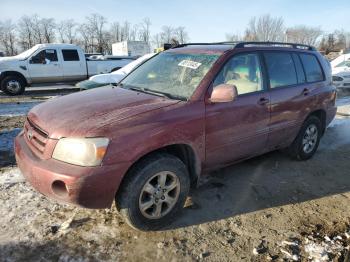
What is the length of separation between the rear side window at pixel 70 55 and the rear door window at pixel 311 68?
1149 cm

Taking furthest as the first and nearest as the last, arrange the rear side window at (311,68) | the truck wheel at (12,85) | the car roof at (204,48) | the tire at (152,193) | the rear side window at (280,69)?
the truck wheel at (12,85) → the rear side window at (311,68) → the rear side window at (280,69) → the car roof at (204,48) → the tire at (152,193)

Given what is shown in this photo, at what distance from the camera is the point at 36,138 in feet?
10.6

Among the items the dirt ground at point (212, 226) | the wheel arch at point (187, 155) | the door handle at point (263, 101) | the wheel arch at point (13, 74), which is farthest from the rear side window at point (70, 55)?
the wheel arch at point (187, 155)

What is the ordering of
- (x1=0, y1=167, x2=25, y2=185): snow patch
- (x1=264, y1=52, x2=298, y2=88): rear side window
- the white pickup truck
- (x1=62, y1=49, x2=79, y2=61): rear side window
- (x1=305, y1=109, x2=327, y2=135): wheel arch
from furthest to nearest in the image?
(x1=62, y1=49, x2=79, y2=61): rear side window
the white pickup truck
(x1=305, y1=109, x2=327, y2=135): wheel arch
(x1=264, y1=52, x2=298, y2=88): rear side window
(x1=0, y1=167, x2=25, y2=185): snow patch

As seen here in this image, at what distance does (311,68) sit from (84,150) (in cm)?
384

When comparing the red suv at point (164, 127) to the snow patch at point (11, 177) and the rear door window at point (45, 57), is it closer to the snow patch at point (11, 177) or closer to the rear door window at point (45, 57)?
the snow patch at point (11, 177)

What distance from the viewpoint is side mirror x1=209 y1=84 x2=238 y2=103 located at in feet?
11.2

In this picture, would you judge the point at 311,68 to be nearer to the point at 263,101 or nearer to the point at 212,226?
the point at 263,101

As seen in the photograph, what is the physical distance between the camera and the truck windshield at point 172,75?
12.2 feet

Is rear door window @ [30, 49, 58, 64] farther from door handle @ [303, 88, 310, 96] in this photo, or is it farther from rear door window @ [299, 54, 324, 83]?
door handle @ [303, 88, 310, 96]

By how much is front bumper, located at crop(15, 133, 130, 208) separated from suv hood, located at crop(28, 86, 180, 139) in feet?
0.92

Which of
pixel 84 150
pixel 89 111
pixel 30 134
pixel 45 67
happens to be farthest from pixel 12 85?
pixel 84 150

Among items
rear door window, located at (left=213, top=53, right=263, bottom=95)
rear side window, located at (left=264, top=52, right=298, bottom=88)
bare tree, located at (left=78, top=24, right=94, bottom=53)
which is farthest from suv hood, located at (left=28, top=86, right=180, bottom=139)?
bare tree, located at (left=78, top=24, right=94, bottom=53)

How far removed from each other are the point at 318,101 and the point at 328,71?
72 cm
